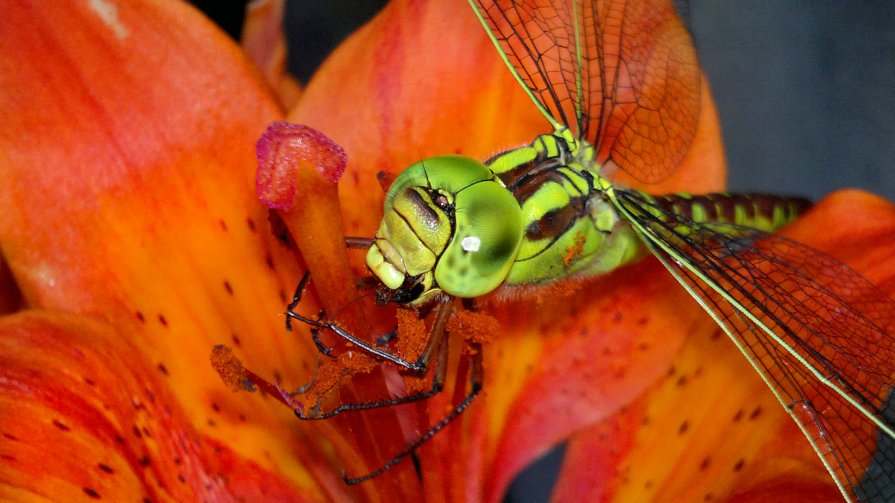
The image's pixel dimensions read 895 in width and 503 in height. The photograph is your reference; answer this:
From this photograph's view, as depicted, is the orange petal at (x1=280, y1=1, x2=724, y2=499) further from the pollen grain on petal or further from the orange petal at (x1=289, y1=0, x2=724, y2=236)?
the pollen grain on petal

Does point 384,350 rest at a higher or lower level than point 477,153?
lower

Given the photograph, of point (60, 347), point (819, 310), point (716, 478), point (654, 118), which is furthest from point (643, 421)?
point (60, 347)

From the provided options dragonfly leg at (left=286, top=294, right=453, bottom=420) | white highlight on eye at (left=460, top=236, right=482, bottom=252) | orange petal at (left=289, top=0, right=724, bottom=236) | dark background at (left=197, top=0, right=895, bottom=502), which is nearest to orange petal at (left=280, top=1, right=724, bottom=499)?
orange petal at (left=289, top=0, right=724, bottom=236)

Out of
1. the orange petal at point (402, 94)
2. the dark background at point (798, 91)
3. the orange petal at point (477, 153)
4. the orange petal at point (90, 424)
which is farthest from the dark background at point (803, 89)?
the orange petal at point (90, 424)

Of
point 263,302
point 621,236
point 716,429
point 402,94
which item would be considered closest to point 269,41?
point 402,94

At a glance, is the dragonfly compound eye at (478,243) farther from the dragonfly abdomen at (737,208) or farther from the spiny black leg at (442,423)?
the dragonfly abdomen at (737,208)

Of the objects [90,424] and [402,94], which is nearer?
[90,424]

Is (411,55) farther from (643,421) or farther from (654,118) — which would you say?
(643,421)

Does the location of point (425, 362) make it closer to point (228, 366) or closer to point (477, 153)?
point (228, 366)
